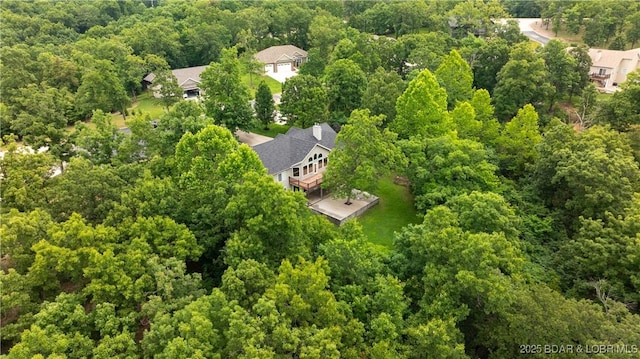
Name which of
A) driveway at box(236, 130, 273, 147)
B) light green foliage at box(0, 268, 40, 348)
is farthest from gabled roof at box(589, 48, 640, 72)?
light green foliage at box(0, 268, 40, 348)

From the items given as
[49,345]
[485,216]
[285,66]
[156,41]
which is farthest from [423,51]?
[49,345]

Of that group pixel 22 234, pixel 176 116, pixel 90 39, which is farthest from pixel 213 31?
pixel 22 234

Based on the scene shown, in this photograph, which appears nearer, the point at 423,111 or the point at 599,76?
the point at 423,111

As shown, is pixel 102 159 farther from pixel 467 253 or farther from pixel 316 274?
pixel 467 253

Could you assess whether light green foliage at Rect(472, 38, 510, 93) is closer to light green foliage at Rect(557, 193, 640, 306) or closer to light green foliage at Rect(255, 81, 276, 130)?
light green foliage at Rect(255, 81, 276, 130)

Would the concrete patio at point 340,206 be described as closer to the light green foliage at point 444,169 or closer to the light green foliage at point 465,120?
the light green foliage at point 444,169

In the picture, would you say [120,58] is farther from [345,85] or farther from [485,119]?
[485,119]
